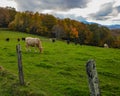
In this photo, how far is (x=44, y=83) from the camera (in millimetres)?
14906

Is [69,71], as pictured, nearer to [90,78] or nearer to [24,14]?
[90,78]

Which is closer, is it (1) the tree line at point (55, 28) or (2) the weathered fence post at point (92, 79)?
(2) the weathered fence post at point (92, 79)

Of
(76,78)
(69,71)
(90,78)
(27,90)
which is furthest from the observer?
(69,71)

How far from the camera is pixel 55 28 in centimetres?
10469

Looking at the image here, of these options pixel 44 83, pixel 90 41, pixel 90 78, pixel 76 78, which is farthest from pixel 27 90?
pixel 90 41

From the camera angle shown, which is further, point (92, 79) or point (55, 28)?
point (55, 28)

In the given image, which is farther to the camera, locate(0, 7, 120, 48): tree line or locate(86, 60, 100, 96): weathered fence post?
locate(0, 7, 120, 48): tree line

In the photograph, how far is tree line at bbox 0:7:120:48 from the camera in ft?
342

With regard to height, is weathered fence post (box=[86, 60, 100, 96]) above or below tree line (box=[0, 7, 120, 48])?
below

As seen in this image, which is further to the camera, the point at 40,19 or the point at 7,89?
the point at 40,19

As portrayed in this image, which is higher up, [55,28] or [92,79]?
[55,28]

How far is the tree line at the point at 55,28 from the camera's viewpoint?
10412 centimetres

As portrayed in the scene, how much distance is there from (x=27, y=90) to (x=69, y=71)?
21.5 ft

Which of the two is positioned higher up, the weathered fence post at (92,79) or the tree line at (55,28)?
the tree line at (55,28)
